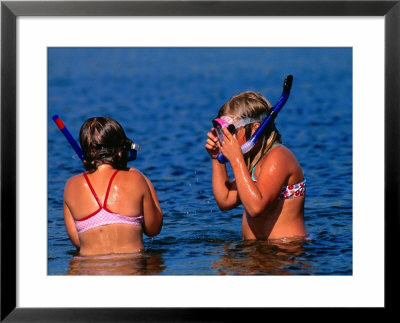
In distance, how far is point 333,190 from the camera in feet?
24.3

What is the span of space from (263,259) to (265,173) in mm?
590

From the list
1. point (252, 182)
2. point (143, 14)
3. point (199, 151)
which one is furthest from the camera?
point (199, 151)

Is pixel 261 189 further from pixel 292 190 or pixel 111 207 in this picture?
pixel 111 207

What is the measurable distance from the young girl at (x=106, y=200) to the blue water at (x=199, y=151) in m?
0.10

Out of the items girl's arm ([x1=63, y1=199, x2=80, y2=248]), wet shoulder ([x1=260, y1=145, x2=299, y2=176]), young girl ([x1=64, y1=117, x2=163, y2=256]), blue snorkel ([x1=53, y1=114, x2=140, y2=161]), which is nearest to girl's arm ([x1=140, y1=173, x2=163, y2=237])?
young girl ([x1=64, y1=117, x2=163, y2=256])

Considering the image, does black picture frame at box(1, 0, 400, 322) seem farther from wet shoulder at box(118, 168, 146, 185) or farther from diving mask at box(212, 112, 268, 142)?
diving mask at box(212, 112, 268, 142)

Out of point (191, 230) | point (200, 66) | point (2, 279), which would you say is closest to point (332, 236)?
point (191, 230)

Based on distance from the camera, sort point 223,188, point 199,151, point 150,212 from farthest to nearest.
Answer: point 199,151, point 223,188, point 150,212

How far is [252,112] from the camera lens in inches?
275

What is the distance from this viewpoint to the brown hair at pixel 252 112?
698 centimetres

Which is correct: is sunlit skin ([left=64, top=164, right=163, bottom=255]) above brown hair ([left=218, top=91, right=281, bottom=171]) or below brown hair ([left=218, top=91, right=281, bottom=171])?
below

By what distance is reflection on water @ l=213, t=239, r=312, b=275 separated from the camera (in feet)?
21.1

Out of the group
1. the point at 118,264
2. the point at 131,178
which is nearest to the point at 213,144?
the point at 131,178

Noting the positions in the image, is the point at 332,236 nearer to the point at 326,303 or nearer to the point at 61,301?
the point at 326,303
